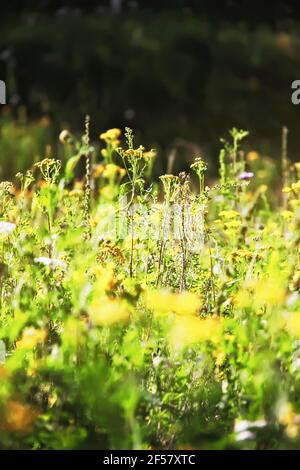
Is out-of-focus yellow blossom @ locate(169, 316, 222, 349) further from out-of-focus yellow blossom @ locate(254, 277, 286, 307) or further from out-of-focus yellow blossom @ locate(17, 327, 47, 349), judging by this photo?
out-of-focus yellow blossom @ locate(17, 327, 47, 349)

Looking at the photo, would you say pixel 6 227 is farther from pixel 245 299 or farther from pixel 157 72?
pixel 157 72

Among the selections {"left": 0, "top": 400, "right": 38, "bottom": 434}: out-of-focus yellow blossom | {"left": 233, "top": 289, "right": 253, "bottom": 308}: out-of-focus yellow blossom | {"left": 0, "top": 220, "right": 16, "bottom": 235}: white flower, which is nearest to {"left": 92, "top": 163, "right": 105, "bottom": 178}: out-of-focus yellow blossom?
{"left": 0, "top": 220, "right": 16, "bottom": 235}: white flower

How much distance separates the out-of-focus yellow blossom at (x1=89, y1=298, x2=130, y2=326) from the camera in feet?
6.77

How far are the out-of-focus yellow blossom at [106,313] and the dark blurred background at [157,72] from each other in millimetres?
6312

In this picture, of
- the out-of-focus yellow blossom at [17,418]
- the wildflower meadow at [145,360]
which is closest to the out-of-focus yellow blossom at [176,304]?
the wildflower meadow at [145,360]

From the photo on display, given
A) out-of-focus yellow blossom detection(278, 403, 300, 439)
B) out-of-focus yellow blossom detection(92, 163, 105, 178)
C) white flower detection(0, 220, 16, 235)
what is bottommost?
out-of-focus yellow blossom detection(278, 403, 300, 439)

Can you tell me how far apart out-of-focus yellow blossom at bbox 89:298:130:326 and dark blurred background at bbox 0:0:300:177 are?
631 centimetres

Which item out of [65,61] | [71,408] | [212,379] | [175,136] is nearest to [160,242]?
[212,379]

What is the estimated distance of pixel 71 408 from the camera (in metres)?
2.11

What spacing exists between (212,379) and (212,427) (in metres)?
0.34

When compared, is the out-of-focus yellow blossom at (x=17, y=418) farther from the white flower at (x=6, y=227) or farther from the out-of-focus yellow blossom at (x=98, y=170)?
the out-of-focus yellow blossom at (x=98, y=170)

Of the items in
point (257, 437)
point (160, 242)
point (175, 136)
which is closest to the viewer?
point (257, 437)

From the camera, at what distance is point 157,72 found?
10.4 meters
